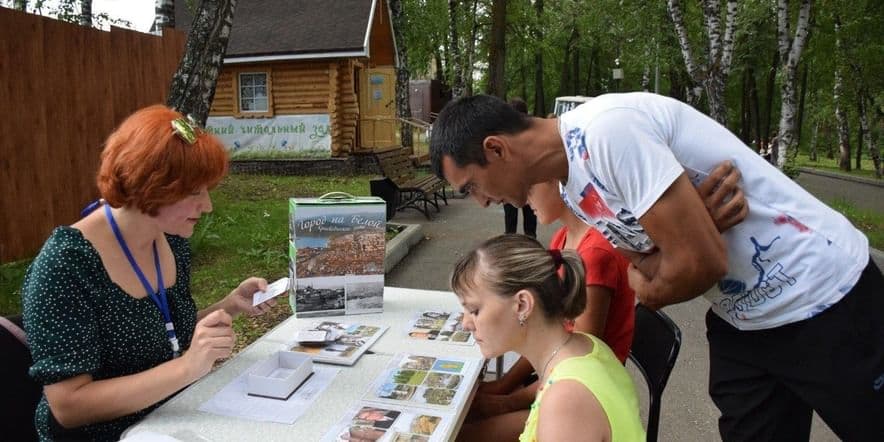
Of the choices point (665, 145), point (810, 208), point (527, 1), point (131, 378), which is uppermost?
point (527, 1)

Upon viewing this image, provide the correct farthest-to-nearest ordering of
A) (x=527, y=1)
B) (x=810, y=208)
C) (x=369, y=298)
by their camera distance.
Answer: (x=527, y=1) → (x=369, y=298) → (x=810, y=208)

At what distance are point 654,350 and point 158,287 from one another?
65.6 inches

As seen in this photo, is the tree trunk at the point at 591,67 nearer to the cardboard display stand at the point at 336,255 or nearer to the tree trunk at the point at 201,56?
the tree trunk at the point at 201,56

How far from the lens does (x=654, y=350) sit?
2166 millimetres

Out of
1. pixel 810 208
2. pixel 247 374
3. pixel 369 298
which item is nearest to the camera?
pixel 810 208

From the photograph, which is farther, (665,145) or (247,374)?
(247,374)

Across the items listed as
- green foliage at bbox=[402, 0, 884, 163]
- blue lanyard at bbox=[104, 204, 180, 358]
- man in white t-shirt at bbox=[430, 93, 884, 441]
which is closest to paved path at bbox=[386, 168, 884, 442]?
man in white t-shirt at bbox=[430, 93, 884, 441]

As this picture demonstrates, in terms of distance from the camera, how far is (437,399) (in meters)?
1.78

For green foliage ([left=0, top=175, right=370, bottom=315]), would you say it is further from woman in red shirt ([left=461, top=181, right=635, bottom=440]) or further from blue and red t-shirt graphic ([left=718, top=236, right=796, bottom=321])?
blue and red t-shirt graphic ([left=718, top=236, right=796, bottom=321])

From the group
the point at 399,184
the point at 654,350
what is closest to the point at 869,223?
the point at 399,184

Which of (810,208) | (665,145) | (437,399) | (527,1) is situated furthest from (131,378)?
(527,1)

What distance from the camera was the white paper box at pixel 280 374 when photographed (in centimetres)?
179

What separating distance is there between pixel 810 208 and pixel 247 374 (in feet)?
5.41

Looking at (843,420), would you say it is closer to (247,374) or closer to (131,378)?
(247,374)
